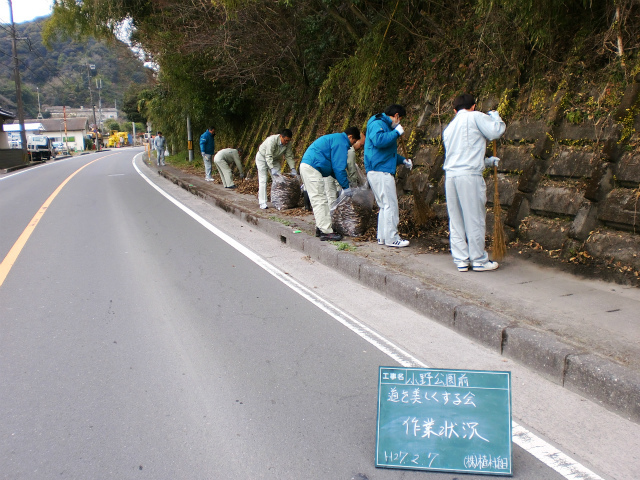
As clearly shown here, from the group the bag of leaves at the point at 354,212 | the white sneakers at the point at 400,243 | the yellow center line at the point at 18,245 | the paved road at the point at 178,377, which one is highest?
the bag of leaves at the point at 354,212

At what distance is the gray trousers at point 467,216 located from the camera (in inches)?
236

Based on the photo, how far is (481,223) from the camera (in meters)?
6.06

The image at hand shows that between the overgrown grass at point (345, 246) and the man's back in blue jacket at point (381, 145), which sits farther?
the overgrown grass at point (345, 246)

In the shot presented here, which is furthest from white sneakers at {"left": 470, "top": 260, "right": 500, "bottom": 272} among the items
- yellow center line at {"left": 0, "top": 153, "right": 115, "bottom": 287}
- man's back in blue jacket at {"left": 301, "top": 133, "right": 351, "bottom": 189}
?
yellow center line at {"left": 0, "top": 153, "right": 115, "bottom": 287}

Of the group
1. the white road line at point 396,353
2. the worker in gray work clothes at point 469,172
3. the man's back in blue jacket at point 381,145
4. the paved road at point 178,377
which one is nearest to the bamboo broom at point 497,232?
the worker in gray work clothes at point 469,172

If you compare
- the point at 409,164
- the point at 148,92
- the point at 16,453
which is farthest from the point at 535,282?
the point at 148,92

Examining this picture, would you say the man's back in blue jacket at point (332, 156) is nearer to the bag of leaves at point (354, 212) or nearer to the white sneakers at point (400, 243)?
the bag of leaves at point (354, 212)

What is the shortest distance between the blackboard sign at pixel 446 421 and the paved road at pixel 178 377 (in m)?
0.14

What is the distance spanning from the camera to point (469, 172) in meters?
Answer: 5.98

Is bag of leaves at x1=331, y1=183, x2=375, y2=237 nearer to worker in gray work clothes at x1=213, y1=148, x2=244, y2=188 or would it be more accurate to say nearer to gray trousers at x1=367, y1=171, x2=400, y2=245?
gray trousers at x1=367, y1=171, x2=400, y2=245

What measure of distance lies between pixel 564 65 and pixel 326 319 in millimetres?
4647

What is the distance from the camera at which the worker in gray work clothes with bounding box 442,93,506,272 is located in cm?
592

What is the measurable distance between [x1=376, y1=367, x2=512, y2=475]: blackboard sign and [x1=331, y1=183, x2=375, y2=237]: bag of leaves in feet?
17.3

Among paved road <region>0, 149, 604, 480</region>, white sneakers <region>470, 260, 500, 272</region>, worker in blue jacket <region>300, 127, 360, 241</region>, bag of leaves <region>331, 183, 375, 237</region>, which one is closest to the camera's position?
paved road <region>0, 149, 604, 480</region>
